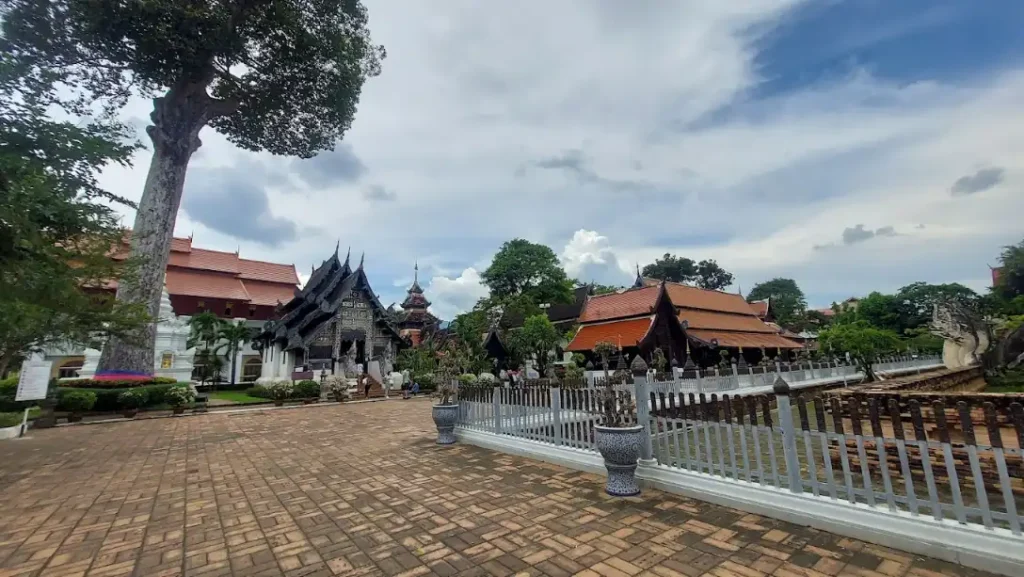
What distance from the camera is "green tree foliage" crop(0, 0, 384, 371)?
1437 cm

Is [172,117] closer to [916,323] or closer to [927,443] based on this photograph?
[927,443]

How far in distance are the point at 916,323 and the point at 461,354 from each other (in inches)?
1847

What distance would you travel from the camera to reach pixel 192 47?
15695mm

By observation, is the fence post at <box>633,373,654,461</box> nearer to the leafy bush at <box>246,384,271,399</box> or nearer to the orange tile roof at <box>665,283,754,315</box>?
the leafy bush at <box>246,384,271,399</box>

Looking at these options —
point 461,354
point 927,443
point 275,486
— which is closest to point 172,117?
point 461,354

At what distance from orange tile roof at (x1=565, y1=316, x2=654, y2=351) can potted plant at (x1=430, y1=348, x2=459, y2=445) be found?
44.6ft

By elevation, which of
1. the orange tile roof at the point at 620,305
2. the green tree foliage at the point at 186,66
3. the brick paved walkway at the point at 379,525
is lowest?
the brick paved walkway at the point at 379,525

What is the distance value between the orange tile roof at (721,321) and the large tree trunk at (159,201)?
23365 mm

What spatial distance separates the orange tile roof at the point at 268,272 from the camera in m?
35.3

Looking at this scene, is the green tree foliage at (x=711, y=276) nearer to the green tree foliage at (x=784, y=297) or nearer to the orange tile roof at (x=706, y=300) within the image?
the green tree foliage at (x=784, y=297)

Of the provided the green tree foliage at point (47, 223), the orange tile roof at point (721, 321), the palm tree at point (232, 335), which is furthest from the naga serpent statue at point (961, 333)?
the palm tree at point (232, 335)

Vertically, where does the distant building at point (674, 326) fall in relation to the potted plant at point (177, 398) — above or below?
above

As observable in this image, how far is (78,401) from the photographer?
41.4 ft

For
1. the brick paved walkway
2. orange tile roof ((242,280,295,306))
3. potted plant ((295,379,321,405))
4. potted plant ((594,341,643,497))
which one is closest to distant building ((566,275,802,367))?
potted plant ((295,379,321,405))
